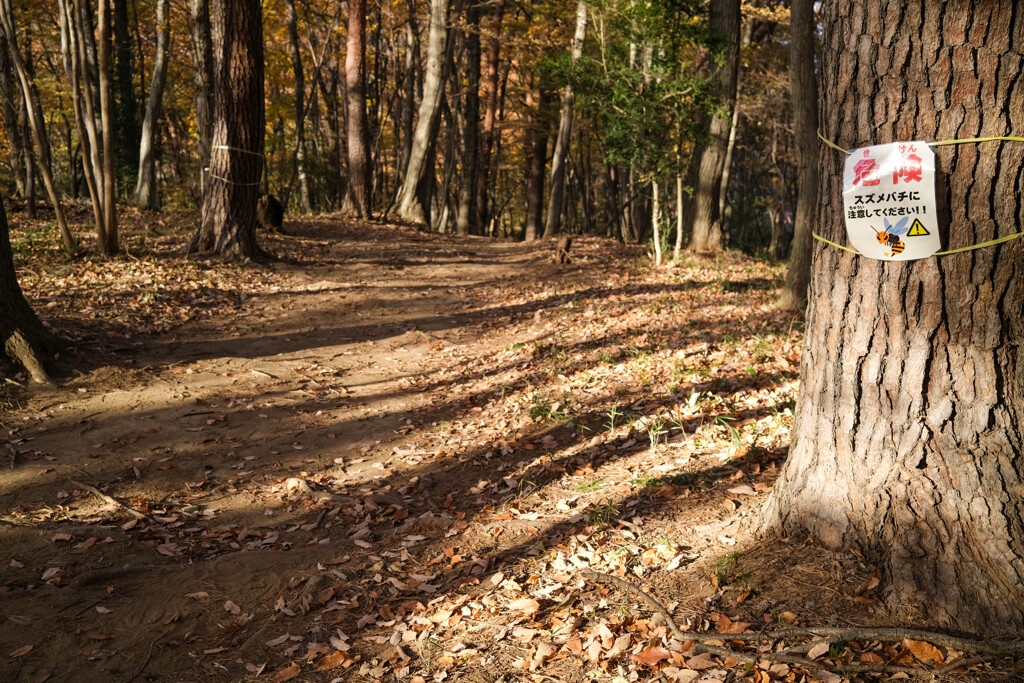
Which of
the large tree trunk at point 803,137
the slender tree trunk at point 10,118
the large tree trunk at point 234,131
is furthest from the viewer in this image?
the slender tree trunk at point 10,118

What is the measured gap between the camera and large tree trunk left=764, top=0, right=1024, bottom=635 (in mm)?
2479

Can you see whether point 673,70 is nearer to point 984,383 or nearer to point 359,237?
point 359,237

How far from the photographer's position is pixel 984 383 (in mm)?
2570

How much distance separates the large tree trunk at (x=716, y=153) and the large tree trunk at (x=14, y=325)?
11.1m

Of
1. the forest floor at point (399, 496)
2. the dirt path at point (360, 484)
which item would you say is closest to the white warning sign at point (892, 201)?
the forest floor at point (399, 496)

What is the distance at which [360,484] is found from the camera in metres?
→ 5.25

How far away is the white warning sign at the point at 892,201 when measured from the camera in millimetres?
2553

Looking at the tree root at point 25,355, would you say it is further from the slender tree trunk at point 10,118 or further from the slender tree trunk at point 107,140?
the slender tree trunk at point 10,118

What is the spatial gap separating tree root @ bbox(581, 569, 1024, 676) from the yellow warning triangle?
A: 4.90 feet

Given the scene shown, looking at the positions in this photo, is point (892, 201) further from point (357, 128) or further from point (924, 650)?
point (357, 128)

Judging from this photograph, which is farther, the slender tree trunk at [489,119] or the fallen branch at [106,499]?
the slender tree trunk at [489,119]

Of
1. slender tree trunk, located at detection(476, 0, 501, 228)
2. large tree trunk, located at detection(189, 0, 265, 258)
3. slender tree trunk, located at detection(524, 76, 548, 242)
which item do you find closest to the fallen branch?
large tree trunk, located at detection(189, 0, 265, 258)

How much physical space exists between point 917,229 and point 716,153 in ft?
38.7

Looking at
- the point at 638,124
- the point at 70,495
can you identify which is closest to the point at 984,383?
the point at 70,495
